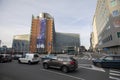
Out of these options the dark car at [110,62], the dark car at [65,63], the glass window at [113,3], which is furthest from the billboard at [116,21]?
the dark car at [65,63]

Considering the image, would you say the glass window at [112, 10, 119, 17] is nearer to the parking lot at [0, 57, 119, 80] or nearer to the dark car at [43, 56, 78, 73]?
the parking lot at [0, 57, 119, 80]

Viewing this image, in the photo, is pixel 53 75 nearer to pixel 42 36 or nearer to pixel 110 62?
pixel 110 62

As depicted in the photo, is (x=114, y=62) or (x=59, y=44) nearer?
(x=114, y=62)

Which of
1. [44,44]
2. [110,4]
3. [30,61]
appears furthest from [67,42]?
[30,61]

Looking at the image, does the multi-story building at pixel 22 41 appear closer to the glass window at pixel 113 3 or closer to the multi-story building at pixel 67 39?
the multi-story building at pixel 67 39

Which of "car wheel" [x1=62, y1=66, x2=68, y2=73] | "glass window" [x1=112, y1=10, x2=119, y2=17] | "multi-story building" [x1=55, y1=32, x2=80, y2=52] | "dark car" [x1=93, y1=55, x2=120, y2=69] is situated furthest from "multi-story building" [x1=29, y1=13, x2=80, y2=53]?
"car wheel" [x1=62, y1=66, x2=68, y2=73]

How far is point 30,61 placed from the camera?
2147cm

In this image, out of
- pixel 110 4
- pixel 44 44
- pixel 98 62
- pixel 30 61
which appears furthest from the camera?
pixel 44 44

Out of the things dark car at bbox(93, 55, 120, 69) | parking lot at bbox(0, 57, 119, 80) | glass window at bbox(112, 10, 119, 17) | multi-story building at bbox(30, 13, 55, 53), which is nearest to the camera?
parking lot at bbox(0, 57, 119, 80)

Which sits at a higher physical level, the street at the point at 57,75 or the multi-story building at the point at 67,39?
the multi-story building at the point at 67,39

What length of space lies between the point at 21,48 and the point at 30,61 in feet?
288

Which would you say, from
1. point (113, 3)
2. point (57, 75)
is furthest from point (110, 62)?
point (113, 3)

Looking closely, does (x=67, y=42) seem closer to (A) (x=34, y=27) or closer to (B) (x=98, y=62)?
(A) (x=34, y=27)

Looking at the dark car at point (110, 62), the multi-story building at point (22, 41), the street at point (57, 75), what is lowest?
the street at point (57, 75)
